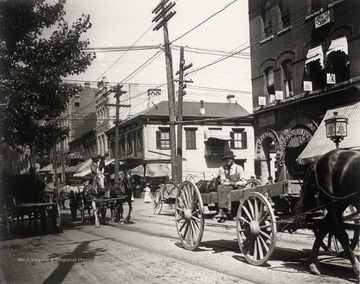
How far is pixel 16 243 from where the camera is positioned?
10.2 metres

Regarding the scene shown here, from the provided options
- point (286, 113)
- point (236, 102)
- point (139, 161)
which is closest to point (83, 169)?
point (139, 161)

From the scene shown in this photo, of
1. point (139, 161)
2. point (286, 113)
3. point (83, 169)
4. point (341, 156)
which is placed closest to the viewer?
point (341, 156)

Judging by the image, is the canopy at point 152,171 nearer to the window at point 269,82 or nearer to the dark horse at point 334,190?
the window at point 269,82

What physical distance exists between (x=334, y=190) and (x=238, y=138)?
35253mm

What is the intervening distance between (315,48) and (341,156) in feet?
41.8

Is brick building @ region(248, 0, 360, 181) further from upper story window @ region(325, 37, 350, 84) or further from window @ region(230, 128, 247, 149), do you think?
window @ region(230, 128, 247, 149)

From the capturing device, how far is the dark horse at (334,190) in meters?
5.49

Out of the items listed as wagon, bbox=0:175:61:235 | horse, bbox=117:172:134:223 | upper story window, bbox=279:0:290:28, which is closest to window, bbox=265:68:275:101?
upper story window, bbox=279:0:290:28

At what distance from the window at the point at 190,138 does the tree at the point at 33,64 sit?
82.9ft

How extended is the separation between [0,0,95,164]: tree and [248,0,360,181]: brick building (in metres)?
8.41

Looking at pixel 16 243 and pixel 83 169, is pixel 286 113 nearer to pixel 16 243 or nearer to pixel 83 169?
pixel 16 243

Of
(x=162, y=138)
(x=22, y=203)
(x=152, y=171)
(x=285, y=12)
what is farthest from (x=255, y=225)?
(x=162, y=138)

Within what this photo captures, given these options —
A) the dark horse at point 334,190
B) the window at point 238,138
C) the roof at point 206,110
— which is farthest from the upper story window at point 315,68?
the window at point 238,138

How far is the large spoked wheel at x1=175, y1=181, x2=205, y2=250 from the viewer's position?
303 inches
